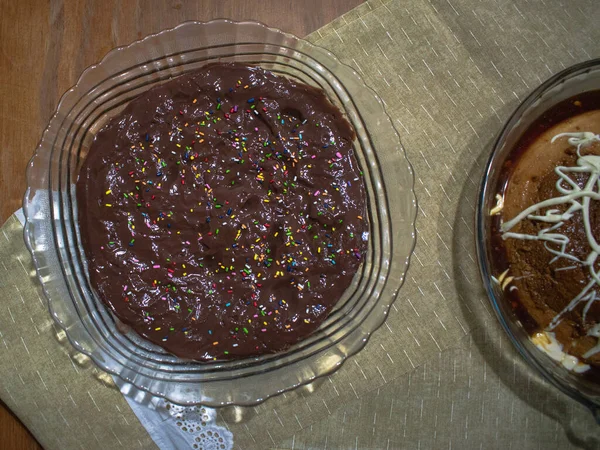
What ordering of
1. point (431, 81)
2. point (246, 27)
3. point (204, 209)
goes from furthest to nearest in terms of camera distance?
point (431, 81) < point (246, 27) < point (204, 209)

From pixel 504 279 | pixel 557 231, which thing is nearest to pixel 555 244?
pixel 557 231

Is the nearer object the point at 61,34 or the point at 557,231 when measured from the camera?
the point at 557,231

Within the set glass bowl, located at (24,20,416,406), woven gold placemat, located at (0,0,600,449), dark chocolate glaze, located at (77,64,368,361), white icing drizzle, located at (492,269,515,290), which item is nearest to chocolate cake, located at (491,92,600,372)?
white icing drizzle, located at (492,269,515,290)

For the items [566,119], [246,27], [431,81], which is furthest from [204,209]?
[566,119]

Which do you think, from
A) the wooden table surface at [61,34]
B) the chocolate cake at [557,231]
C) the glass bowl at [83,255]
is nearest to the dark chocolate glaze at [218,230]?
the glass bowl at [83,255]

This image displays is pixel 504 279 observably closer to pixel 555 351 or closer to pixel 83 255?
pixel 555 351

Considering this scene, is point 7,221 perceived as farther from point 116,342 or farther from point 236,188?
point 236,188

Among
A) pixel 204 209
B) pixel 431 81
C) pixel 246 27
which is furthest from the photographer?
pixel 431 81

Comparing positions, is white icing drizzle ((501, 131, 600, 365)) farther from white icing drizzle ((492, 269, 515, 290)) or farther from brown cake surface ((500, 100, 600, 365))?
white icing drizzle ((492, 269, 515, 290))
